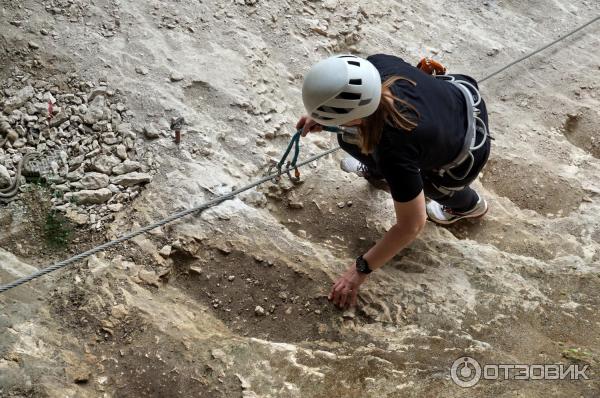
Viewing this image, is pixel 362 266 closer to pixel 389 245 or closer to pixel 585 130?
pixel 389 245

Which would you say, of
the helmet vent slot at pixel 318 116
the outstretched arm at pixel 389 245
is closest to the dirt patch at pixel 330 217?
the outstretched arm at pixel 389 245

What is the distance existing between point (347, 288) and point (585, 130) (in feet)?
9.97

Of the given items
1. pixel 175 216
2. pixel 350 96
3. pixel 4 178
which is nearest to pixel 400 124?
pixel 350 96

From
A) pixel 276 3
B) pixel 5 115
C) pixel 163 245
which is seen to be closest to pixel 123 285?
pixel 163 245

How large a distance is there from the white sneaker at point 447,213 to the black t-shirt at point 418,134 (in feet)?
3.33

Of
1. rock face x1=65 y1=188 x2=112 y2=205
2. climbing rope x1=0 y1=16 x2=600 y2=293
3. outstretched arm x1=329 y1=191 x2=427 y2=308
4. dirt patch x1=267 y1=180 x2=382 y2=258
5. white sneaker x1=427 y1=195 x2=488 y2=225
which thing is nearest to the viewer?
outstretched arm x1=329 y1=191 x2=427 y2=308

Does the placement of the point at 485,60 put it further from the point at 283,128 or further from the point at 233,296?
the point at 233,296

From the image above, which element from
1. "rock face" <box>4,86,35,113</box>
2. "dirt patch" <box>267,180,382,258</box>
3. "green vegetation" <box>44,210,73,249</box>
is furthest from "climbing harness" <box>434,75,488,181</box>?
"rock face" <box>4,86,35,113</box>

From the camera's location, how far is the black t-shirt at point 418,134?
2.00 m

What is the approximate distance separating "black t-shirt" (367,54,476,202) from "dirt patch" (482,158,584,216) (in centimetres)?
174

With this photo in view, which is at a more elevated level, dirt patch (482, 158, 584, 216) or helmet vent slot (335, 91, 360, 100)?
helmet vent slot (335, 91, 360, 100)

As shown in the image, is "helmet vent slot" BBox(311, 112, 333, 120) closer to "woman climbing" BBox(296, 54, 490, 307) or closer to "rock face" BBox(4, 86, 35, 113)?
"woman climbing" BBox(296, 54, 490, 307)

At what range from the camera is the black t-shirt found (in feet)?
6.56

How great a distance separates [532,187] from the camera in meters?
3.83
